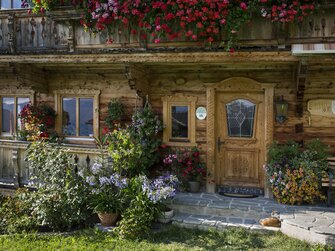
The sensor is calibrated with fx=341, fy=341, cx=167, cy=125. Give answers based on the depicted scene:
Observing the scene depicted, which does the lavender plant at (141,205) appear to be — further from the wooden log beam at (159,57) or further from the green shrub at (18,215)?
the wooden log beam at (159,57)

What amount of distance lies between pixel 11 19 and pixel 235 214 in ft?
22.3

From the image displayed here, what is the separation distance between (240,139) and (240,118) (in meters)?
0.51

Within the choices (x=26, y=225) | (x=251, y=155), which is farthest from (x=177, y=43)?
(x=26, y=225)

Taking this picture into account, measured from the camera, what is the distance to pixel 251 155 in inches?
323

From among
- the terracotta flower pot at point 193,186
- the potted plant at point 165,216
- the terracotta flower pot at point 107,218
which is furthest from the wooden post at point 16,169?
the terracotta flower pot at point 193,186

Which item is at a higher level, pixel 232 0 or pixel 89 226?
pixel 232 0

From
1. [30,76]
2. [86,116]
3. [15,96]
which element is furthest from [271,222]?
[15,96]

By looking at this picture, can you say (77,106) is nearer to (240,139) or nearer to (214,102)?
(214,102)

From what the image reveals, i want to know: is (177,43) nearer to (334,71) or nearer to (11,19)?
(334,71)

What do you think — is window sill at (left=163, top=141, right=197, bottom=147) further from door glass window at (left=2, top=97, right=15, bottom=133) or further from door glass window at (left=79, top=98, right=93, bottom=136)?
door glass window at (left=2, top=97, right=15, bottom=133)

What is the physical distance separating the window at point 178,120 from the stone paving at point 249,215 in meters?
1.44

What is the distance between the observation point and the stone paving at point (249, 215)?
5.68 metres

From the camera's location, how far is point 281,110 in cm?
774

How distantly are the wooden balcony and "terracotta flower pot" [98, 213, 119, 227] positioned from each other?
11.3 feet
